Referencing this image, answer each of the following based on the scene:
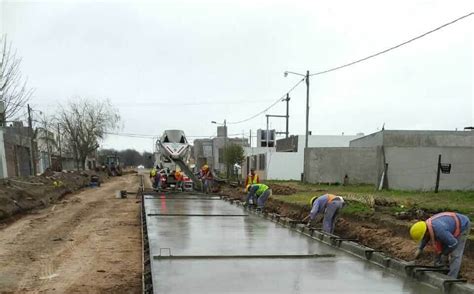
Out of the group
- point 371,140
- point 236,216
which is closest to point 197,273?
point 236,216

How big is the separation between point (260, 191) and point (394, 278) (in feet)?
28.9

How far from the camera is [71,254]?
977 centimetres

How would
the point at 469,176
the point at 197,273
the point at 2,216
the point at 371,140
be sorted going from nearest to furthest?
1. the point at 197,273
2. the point at 2,216
3. the point at 469,176
4. the point at 371,140

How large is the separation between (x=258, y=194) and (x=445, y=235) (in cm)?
892

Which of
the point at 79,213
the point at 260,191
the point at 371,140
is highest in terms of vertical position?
the point at 371,140

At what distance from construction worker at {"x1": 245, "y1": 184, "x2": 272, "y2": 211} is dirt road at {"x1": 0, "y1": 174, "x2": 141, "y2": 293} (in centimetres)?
352

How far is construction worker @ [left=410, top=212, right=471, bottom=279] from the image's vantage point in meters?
5.99

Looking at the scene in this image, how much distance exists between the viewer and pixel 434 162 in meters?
19.8

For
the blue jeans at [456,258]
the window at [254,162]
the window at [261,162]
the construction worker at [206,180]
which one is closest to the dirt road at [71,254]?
the blue jeans at [456,258]

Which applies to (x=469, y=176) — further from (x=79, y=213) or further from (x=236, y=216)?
(x=79, y=213)

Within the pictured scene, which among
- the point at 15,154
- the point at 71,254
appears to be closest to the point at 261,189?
the point at 71,254

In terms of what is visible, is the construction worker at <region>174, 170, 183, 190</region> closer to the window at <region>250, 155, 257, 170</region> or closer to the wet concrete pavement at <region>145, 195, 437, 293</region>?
the wet concrete pavement at <region>145, 195, 437, 293</region>

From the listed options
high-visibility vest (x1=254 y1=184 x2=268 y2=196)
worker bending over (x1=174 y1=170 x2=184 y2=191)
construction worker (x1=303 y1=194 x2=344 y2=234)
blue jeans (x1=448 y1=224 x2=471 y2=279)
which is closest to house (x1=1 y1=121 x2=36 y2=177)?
worker bending over (x1=174 y1=170 x2=184 y2=191)

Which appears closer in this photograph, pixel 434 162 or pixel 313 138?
pixel 434 162
